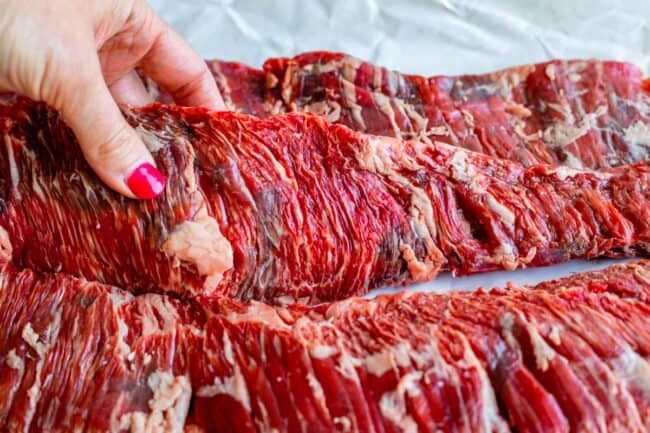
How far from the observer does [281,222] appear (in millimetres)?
2947

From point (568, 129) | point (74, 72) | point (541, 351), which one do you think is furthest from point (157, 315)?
point (568, 129)

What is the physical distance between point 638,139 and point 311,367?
247 cm

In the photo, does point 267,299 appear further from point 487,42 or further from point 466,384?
point 487,42

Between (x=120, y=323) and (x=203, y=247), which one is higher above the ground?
(x=203, y=247)

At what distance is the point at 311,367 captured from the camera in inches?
96.8

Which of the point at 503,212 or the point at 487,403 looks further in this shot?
the point at 503,212

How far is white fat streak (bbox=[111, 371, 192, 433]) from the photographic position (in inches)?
93.1

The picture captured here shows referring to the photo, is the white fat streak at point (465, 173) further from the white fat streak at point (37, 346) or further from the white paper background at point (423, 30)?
the white fat streak at point (37, 346)

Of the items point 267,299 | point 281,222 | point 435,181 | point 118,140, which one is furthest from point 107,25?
point 435,181

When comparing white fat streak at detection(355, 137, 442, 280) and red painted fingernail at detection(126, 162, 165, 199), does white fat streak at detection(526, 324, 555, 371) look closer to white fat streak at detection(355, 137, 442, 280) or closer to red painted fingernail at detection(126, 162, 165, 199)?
white fat streak at detection(355, 137, 442, 280)

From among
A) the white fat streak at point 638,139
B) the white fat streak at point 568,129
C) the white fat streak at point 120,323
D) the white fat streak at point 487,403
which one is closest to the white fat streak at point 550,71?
the white fat streak at point 568,129

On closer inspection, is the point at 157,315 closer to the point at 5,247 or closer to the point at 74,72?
the point at 5,247

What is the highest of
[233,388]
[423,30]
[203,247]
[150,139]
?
[423,30]

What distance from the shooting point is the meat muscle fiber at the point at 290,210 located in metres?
2.78
